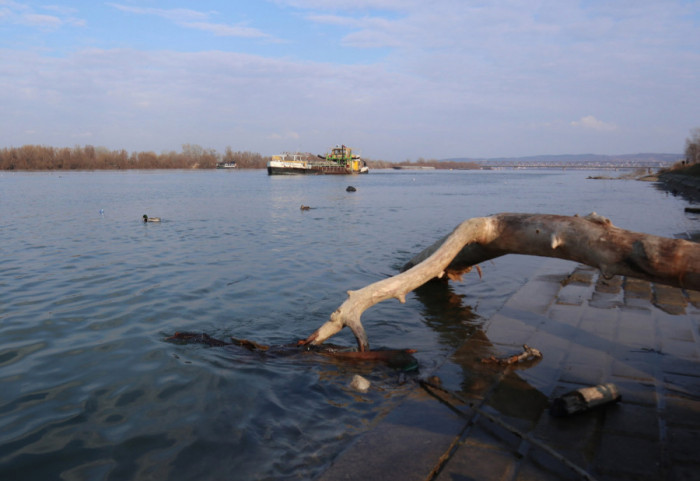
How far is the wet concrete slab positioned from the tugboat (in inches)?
3332

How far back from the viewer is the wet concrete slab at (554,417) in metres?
3.47

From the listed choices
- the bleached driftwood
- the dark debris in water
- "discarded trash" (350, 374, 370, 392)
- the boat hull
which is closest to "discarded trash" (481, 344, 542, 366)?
the dark debris in water

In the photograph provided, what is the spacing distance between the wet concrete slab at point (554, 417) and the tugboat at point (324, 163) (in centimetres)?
8463

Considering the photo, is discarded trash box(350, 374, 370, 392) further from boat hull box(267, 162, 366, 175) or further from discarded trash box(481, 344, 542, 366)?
boat hull box(267, 162, 366, 175)

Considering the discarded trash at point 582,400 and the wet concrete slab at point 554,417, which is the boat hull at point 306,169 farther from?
the discarded trash at point 582,400

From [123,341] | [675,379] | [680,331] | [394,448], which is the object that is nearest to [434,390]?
[394,448]

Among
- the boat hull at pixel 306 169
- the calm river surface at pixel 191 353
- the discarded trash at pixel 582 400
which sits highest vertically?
the boat hull at pixel 306 169

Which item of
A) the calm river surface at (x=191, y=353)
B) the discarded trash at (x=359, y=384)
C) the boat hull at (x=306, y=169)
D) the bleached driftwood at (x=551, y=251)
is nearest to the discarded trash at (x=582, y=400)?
the bleached driftwood at (x=551, y=251)

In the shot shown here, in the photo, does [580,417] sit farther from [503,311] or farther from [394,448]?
[503,311]

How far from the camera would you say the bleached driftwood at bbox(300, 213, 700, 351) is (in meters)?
4.73

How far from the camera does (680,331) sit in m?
6.42

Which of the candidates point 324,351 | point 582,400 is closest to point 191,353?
point 324,351

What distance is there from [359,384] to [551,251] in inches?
108

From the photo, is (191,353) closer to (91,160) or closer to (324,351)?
(324,351)
